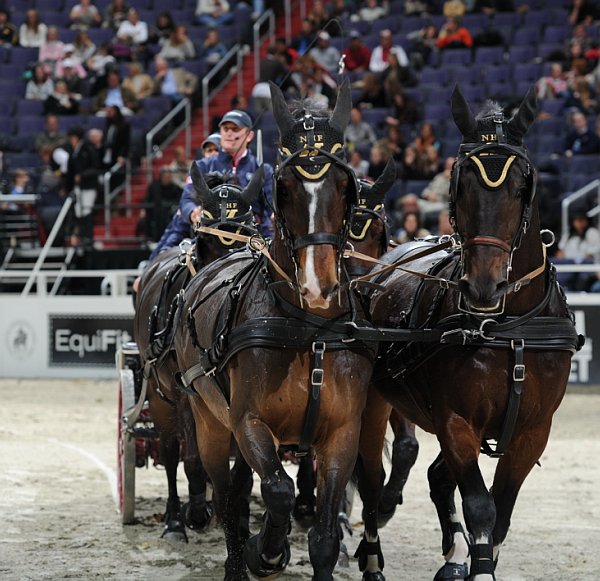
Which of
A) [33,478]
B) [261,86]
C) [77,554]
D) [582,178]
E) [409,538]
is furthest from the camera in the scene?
[261,86]

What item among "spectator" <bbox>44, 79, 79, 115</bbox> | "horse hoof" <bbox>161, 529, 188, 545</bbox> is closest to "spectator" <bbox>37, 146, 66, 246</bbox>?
"spectator" <bbox>44, 79, 79, 115</bbox>

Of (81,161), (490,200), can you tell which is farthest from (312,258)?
(81,161)

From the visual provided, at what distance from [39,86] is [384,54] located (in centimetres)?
562

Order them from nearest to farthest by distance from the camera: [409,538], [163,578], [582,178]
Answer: [163,578]
[409,538]
[582,178]

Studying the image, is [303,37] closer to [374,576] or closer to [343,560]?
[343,560]

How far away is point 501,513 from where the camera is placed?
451 centimetres

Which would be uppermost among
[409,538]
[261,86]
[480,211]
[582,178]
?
[261,86]

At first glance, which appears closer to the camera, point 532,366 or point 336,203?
point 336,203

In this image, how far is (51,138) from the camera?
1664 cm

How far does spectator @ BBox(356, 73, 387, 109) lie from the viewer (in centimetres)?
1569

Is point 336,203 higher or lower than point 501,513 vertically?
higher

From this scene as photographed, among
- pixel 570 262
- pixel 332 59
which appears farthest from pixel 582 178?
pixel 332 59

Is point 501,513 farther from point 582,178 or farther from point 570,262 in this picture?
point 582,178

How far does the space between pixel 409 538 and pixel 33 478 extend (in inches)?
112
